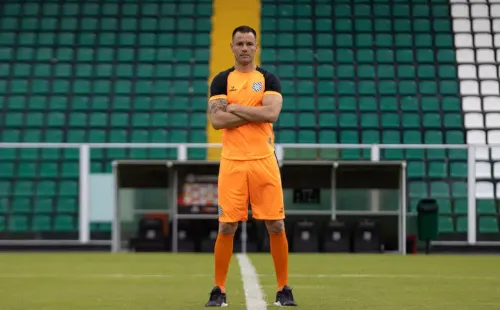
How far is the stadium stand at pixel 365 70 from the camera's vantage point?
19234 millimetres

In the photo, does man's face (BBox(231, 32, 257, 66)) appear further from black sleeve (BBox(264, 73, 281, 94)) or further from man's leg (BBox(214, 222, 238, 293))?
man's leg (BBox(214, 222, 238, 293))

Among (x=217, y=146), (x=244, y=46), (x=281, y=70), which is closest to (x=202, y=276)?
(x=244, y=46)

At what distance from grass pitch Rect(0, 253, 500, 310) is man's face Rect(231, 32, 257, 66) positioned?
142 cm

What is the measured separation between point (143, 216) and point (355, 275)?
226 inches

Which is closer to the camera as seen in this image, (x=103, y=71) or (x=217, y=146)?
(x=217, y=146)

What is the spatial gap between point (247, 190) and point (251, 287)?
65.8 inches

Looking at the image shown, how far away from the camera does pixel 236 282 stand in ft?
25.1

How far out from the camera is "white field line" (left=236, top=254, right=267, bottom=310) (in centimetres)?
575

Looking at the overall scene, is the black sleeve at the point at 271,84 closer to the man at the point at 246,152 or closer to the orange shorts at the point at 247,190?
the man at the point at 246,152

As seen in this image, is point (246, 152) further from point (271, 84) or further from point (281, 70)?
point (281, 70)

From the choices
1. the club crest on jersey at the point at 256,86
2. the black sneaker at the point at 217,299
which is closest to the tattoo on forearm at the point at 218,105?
the club crest on jersey at the point at 256,86

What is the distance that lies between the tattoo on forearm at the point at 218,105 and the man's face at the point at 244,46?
251 millimetres

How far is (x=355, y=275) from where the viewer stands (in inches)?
344

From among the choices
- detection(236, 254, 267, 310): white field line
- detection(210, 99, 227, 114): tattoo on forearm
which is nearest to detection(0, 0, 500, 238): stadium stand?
detection(236, 254, 267, 310): white field line
